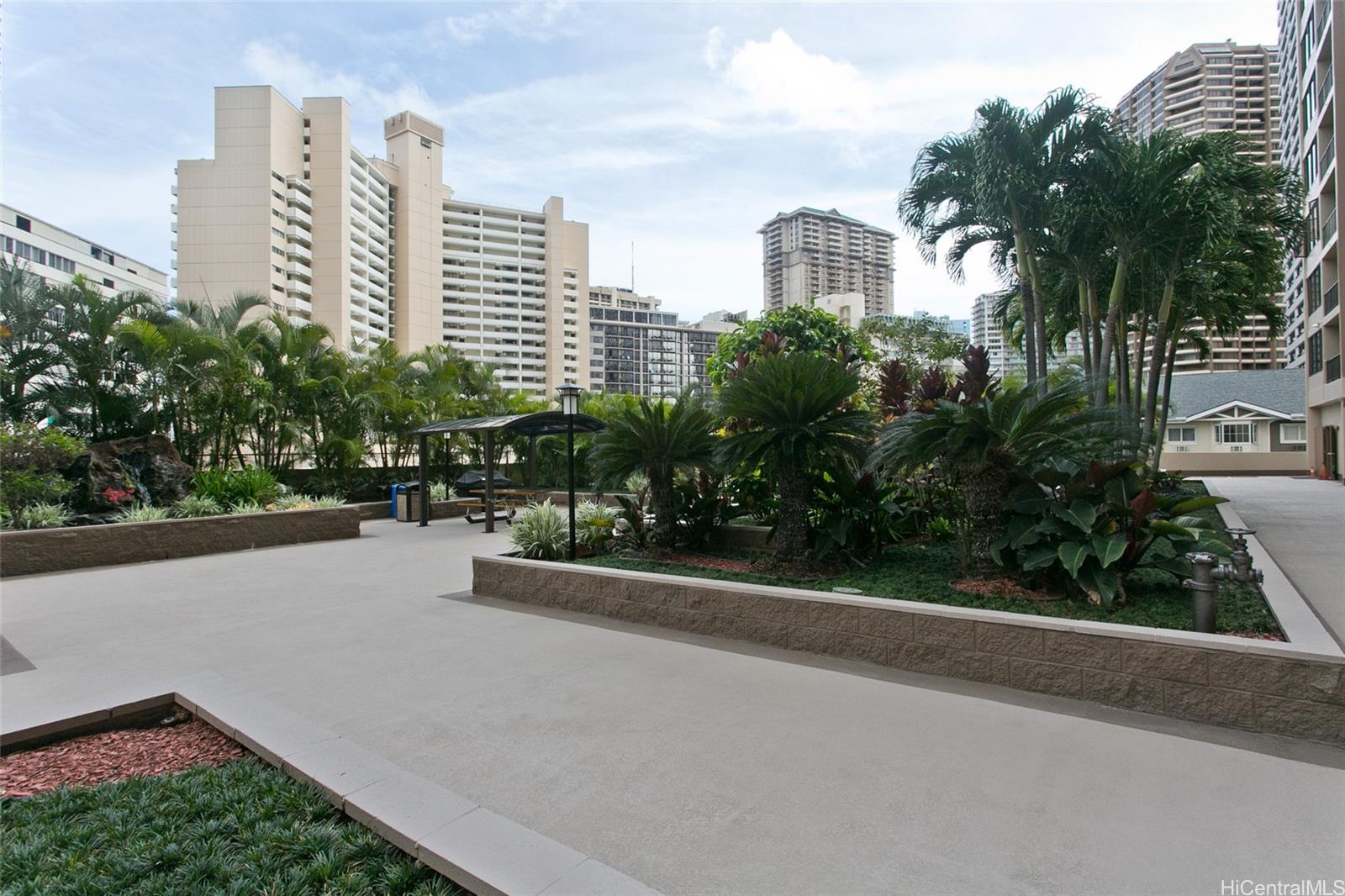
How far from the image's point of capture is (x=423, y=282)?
273 ft

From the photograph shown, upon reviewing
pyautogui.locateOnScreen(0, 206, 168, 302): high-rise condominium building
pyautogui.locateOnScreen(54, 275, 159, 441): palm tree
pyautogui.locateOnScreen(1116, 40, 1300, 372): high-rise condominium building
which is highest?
pyautogui.locateOnScreen(1116, 40, 1300, 372): high-rise condominium building

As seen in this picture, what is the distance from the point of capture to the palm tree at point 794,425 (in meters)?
6.35

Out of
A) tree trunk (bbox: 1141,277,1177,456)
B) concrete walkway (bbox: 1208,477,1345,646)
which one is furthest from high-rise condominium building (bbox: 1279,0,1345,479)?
tree trunk (bbox: 1141,277,1177,456)

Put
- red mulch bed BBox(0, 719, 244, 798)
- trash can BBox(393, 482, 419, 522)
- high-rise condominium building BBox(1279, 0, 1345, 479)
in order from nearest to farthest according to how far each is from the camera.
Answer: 1. red mulch bed BBox(0, 719, 244, 798)
2. trash can BBox(393, 482, 419, 522)
3. high-rise condominium building BBox(1279, 0, 1345, 479)

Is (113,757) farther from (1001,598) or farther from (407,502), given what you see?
(407,502)

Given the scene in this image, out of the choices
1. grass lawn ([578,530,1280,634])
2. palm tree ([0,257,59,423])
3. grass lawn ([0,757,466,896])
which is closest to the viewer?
grass lawn ([0,757,466,896])

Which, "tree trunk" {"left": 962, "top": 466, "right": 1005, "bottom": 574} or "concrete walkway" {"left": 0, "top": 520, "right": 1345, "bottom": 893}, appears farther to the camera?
"tree trunk" {"left": 962, "top": 466, "right": 1005, "bottom": 574}

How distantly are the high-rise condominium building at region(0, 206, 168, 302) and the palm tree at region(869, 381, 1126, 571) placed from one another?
5943 cm

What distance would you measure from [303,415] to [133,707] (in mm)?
12928

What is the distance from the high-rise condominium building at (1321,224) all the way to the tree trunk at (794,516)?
79.4ft

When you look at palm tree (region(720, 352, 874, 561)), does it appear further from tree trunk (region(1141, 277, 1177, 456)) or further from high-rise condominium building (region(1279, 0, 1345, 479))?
high-rise condominium building (region(1279, 0, 1345, 479))

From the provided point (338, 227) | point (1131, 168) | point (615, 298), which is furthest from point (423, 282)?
point (1131, 168)

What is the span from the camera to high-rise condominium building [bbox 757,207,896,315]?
11156 cm

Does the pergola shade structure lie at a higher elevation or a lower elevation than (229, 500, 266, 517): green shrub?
higher
